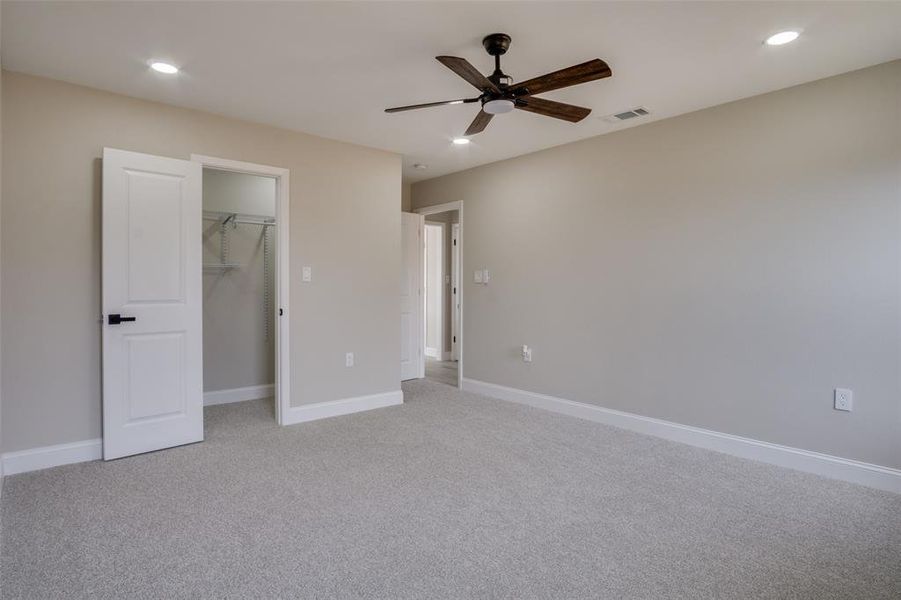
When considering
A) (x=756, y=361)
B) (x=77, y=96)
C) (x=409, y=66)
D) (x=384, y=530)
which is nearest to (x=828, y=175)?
(x=756, y=361)

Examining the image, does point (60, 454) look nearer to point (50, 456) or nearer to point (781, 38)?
point (50, 456)

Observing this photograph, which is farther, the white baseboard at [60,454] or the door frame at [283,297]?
the door frame at [283,297]

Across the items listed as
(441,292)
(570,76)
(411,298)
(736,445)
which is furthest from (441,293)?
(570,76)

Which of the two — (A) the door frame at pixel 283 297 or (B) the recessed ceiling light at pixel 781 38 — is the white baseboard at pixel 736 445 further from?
(B) the recessed ceiling light at pixel 781 38

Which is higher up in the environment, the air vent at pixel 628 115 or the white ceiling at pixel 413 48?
the air vent at pixel 628 115

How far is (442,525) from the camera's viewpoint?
2307mm

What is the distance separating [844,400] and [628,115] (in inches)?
92.8

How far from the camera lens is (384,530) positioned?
2.26 metres

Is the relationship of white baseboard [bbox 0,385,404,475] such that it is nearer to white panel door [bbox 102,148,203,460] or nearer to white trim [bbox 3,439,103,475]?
white trim [bbox 3,439,103,475]

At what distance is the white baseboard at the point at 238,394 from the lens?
4.56 meters

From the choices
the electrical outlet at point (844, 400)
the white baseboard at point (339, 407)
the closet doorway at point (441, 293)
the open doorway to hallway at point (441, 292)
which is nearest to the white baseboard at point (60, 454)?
the white baseboard at point (339, 407)

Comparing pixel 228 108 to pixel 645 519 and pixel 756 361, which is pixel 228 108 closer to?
pixel 645 519

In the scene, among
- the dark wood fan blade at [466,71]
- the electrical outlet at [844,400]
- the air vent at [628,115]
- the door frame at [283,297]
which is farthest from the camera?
the door frame at [283,297]

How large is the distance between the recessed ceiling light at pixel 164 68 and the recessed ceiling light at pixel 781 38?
3280 mm
